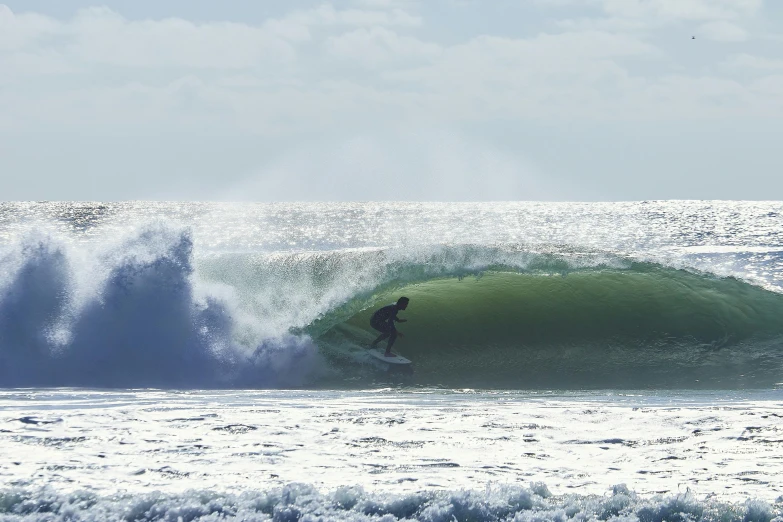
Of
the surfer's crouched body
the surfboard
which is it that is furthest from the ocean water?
the surfer's crouched body

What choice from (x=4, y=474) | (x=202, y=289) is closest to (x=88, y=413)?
(x=4, y=474)

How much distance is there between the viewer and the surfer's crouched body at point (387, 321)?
13.8 m

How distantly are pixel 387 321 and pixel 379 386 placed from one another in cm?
191

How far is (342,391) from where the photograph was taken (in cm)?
1166

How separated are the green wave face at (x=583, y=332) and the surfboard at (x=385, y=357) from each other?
0.74ft

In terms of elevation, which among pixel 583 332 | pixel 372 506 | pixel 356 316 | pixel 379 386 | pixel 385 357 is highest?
pixel 356 316

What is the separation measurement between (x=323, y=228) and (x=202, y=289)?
7031 centimetres

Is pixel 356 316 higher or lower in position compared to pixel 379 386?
higher

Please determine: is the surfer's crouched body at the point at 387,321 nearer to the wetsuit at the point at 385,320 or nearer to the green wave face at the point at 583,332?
the wetsuit at the point at 385,320

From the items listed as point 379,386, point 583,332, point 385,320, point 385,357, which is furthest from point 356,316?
point 583,332

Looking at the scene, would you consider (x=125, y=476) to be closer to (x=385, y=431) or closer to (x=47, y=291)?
(x=385, y=431)

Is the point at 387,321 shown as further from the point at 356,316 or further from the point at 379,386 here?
the point at 379,386

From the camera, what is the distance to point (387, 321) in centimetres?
1387

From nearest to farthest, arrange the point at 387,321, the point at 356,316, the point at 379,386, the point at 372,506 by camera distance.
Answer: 1. the point at 372,506
2. the point at 379,386
3. the point at 387,321
4. the point at 356,316
